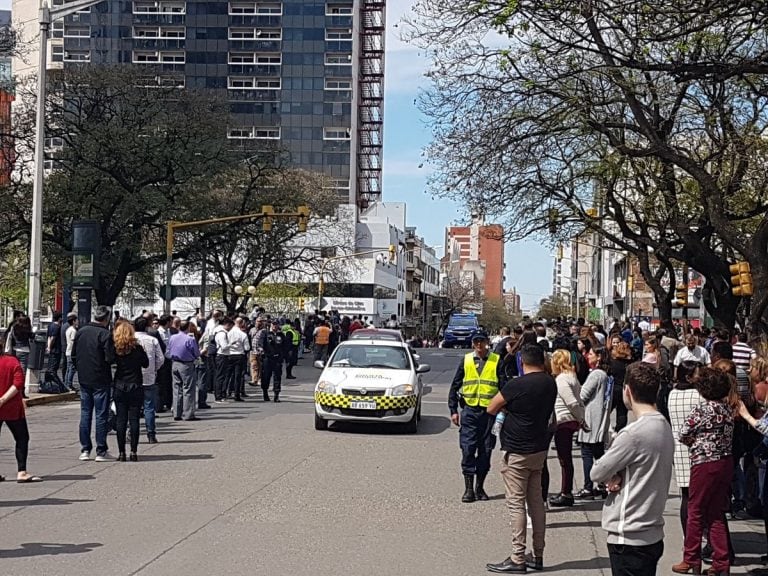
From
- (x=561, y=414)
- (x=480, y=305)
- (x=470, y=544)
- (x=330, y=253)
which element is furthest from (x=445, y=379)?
(x=480, y=305)

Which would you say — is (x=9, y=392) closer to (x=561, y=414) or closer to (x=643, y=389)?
(x=561, y=414)

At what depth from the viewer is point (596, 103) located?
1886 cm

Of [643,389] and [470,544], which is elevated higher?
[643,389]

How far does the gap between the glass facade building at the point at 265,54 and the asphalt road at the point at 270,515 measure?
95670mm

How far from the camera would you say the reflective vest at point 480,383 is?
1141 centimetres

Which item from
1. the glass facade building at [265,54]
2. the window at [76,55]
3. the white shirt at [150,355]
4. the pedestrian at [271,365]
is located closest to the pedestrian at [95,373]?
the white shirt at [150,355]

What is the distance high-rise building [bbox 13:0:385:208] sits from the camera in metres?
Answer: 108

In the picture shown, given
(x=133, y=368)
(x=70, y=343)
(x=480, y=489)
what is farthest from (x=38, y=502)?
(x=70, y=343)

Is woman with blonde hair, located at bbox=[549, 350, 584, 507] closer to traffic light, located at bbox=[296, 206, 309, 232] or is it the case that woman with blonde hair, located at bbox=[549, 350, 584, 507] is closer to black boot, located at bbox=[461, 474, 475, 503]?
black boot, located at bbox=[461, 474, 475, 503]

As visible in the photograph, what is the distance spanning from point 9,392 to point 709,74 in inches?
457

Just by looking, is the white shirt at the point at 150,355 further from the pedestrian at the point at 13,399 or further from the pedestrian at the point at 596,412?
the pedestrian at the point at 596,412

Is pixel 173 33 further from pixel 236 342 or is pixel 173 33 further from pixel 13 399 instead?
pixel 13 399

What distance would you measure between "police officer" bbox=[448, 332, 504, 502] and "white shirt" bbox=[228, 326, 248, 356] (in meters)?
10.3

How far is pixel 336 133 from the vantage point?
371 ft
